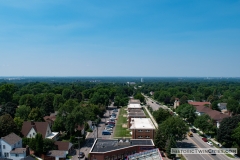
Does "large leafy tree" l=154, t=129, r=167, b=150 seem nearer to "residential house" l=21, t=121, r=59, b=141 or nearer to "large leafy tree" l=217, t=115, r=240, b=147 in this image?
"large leafy tree" l=217, t=115, r=240, b=147

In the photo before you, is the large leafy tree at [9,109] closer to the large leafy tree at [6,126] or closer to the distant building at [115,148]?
the large leafy tree at [6,126]

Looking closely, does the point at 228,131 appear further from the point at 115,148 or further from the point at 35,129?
the point at 35,129

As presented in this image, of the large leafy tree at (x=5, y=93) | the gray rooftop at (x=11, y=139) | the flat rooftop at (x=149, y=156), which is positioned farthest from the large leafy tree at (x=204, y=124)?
the large leafy tree at (x=5, y=93)

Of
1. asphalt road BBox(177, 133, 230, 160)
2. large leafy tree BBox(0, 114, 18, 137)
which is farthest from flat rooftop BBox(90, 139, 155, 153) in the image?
large leafy tree BBox(0, 114, 18, 137)

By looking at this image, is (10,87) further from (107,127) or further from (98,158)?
(98,158)

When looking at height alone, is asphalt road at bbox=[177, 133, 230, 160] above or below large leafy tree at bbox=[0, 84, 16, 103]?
below

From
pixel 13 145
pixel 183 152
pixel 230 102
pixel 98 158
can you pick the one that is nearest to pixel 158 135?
pixel 183 152
